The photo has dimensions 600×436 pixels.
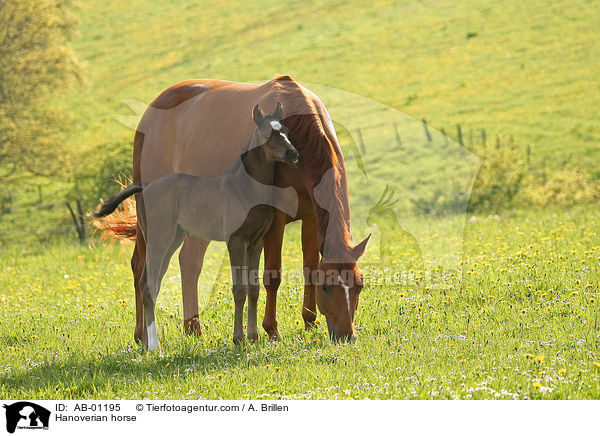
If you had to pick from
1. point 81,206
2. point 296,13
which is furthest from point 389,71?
point 81,206

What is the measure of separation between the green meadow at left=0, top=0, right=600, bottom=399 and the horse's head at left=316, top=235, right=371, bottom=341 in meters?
0.19

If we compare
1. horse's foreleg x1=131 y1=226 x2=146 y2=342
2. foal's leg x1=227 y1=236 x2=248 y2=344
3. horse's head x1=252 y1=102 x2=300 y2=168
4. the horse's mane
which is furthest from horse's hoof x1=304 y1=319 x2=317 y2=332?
horse's head x1=252 y1=102 x2=300 y2=168

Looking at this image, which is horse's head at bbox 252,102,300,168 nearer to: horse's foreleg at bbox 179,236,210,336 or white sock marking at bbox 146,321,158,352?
white sock marking at bbox 146,321,158,352

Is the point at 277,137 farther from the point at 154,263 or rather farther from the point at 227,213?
the point at 154,263

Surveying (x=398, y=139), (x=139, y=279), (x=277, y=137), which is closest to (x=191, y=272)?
(x=139, y=279)

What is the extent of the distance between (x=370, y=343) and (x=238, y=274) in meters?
1.41

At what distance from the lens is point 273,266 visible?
23.6 ft

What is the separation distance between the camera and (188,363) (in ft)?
21.2

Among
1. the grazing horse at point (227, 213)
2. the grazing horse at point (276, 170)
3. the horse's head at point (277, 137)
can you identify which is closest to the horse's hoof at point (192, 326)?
the grazing horse at point (276, 170)

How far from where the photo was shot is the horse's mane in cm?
630

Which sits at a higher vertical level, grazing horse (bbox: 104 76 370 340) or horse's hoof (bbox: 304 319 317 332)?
grazing horse (bbox: 104 76 370 340)
